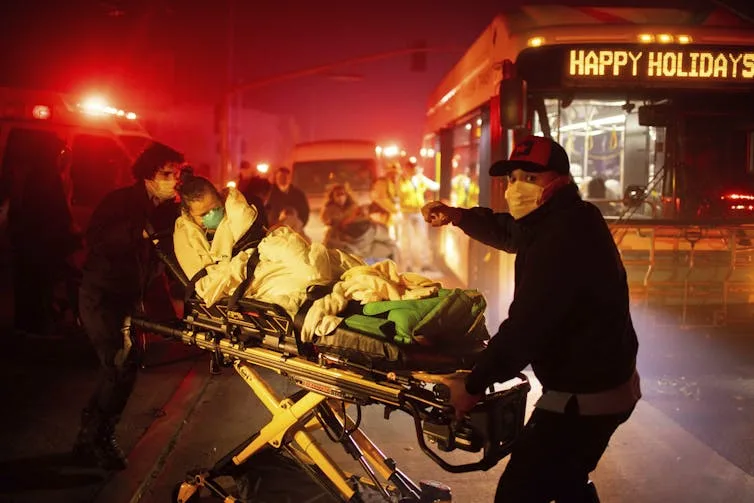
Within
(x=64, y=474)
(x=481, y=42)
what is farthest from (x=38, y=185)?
(x=481, y=42)

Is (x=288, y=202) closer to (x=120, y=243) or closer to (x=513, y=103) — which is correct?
(x=513, y=103)

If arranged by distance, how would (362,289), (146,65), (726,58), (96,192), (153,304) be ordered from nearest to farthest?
(362,289), (726,58), (153,304), (96,192), (146,65)

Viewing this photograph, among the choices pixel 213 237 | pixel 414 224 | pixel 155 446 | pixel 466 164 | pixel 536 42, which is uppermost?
pixel 536 42

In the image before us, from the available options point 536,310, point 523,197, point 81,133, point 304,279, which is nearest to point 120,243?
point 304,279

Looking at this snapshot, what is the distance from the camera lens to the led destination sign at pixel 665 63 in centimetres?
658

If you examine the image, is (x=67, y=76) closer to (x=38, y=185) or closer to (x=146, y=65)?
(x=38, y=185)

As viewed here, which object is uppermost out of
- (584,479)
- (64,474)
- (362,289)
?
(362,289)

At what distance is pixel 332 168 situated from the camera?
581 inches

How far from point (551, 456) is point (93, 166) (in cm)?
940

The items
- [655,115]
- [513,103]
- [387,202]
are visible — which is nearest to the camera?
[513,103]

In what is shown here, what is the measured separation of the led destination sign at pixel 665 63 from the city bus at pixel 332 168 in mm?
7934

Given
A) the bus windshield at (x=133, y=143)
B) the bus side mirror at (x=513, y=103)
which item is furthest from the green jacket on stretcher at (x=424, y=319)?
the bus windshield at (x=133, y=143)

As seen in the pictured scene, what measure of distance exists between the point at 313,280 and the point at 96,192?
27.6 feet

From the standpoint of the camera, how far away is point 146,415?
618 cm
